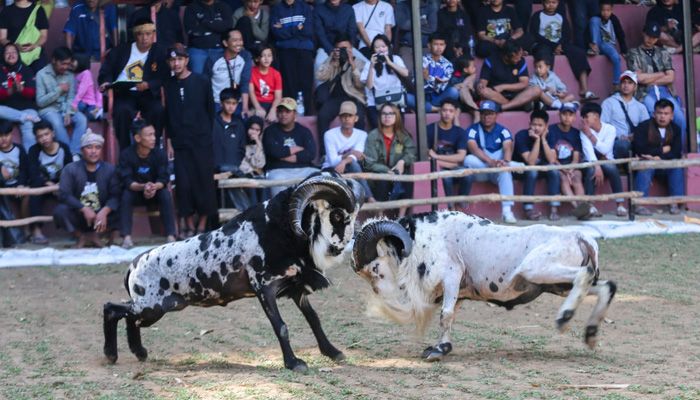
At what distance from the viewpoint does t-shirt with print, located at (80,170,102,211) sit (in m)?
13.9

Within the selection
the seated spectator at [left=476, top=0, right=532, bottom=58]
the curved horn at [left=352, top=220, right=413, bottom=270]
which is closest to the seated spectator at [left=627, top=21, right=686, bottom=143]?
the seated spectator at [left=476, top=0, right=532, bottom=58]

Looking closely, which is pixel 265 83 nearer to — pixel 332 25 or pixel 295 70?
pixel 295 70

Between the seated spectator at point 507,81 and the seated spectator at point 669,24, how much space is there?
3.04m

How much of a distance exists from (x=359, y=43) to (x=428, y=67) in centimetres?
98

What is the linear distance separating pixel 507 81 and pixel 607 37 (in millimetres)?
2547

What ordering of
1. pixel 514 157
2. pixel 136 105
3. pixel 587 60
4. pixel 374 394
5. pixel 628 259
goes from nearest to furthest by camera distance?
pixel 374 394, pixel 628 259, pixel 136 105, pixel 514 157, pixel 587 60

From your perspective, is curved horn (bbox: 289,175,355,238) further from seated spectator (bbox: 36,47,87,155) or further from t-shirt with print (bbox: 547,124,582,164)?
t-shirt with print (bbox: 547,124,582,164)

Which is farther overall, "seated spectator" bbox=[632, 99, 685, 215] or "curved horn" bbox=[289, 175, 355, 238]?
"seated spectator" bbox=[632, 99, 685, 215]

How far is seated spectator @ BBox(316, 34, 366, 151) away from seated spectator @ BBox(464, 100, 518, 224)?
57.4 inches

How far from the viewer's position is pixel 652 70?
17.9 metres

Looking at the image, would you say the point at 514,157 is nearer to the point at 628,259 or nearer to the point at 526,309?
the point at 628,259

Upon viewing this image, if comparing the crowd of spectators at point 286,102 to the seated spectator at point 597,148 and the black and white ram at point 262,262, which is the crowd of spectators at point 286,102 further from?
the black and white ram at point 262,262

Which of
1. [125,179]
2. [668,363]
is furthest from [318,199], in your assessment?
[125,179]

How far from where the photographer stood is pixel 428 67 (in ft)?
52.6
